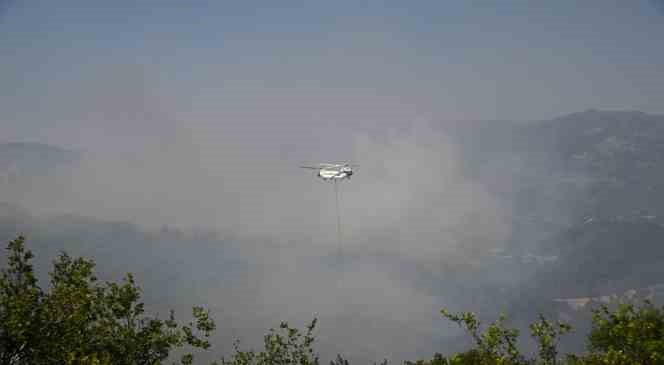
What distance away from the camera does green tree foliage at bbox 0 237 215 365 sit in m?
38.9

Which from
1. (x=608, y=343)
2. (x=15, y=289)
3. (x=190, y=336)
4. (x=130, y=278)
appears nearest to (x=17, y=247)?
(x=15, y=289)

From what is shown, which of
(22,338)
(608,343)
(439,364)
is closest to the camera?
(22,338)

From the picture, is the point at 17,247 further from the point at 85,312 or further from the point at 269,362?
the point at 269,362

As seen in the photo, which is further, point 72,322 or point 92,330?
point 92,330

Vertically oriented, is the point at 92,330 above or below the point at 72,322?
below

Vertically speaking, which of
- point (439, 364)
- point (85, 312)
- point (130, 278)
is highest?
point (130, 278)

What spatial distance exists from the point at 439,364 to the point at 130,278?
31351mm

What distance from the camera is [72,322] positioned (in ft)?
135

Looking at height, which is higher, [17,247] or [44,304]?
[17,247]

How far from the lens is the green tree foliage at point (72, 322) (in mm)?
38875

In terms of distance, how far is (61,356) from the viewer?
134 feet

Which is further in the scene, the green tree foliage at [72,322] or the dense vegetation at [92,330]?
the dense vegetation at [92,330]

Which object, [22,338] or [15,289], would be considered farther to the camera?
[15,289]

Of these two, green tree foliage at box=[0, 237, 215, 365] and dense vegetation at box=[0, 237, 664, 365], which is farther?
dense vegetation at box=[0, 237, 664, 365]
